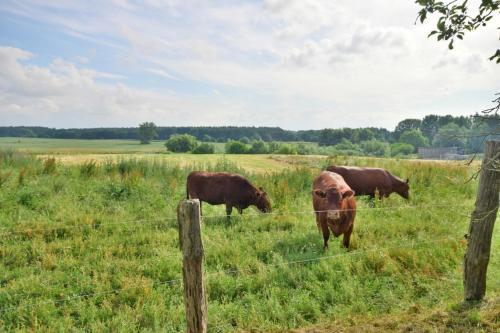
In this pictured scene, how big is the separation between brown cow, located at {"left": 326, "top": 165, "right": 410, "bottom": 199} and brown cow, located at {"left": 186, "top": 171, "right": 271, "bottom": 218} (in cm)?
314

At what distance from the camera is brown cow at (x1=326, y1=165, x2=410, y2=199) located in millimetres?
11414

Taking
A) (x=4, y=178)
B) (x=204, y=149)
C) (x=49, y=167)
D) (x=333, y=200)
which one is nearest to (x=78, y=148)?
(x=204, y=149)

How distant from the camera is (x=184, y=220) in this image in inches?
124

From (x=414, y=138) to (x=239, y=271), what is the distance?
89.5 m

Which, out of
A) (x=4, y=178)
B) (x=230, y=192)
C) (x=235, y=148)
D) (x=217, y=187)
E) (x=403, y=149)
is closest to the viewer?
(x=230, y=192)

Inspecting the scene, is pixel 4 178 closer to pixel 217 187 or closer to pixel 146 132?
pixel 217 187

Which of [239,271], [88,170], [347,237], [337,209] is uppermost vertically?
[337,209]

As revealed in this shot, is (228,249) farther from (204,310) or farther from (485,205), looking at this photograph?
(485,205)

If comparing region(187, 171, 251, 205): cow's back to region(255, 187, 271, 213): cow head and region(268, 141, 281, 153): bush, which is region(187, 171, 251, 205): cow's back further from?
region(268, 141, 281, 153): bush

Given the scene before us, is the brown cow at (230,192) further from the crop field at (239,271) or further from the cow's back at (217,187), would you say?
the crop field at (239,271)

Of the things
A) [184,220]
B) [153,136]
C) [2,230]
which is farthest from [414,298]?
[153,136]

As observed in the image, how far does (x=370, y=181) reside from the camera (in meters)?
11.5

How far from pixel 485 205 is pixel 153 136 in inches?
3676

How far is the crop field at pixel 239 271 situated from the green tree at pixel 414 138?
3127 inches
